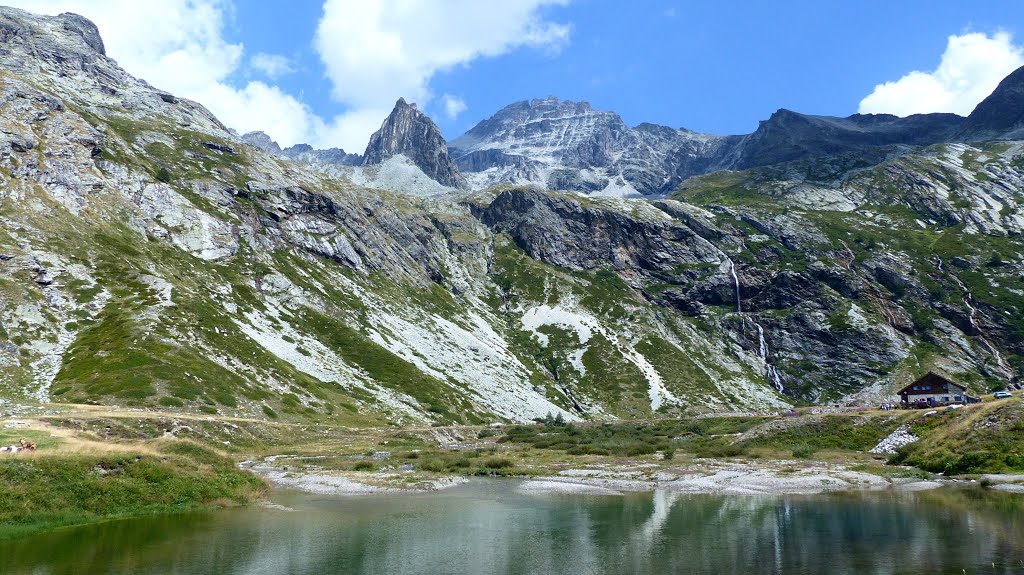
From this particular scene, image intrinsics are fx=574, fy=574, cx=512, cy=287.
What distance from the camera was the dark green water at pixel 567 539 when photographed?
25109mm

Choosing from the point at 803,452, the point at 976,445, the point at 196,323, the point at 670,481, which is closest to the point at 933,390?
the point at 803,452

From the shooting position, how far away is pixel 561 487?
168 ft

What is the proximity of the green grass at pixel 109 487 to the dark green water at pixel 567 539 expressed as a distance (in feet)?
7.58

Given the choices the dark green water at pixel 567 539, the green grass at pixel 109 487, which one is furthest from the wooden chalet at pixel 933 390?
the green grass at pixel 109 487

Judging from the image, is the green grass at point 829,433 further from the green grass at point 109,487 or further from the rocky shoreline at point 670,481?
the green grass at point 109,487

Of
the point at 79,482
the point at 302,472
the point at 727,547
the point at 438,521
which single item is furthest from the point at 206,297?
the point at 727,547

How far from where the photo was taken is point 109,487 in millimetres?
35906

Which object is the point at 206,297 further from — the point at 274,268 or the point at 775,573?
the point at 775,573

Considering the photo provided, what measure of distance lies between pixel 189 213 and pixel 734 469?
177397 millimetres

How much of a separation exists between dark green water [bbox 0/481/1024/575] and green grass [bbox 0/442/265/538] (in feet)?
7.58

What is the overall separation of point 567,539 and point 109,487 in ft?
93.8

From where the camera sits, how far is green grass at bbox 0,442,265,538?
31.4 meters

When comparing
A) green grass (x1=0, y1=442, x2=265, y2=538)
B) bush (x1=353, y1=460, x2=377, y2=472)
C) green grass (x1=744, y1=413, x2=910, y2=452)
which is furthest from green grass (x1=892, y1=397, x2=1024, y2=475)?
green grass (x1=0, y1=442, x2=265, y2=538)

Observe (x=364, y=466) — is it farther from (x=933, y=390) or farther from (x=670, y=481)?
(x=933, y=390)
